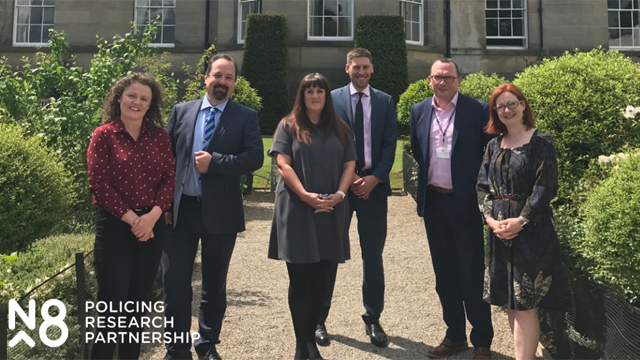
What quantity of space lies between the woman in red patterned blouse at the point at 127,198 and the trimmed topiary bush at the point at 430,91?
7332mm

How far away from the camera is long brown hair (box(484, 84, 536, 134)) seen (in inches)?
159

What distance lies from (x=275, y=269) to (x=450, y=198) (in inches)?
128

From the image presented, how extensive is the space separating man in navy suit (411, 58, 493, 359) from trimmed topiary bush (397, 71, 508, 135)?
563cm

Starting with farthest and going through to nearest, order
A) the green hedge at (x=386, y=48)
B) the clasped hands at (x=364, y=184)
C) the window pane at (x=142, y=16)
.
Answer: the window pane at (x=142, y=16) < the green hedge at (x=386, y=48) < the clasped hands at (x=364, y=184)

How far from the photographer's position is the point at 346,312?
559 centimetres

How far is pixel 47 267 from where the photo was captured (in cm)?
495

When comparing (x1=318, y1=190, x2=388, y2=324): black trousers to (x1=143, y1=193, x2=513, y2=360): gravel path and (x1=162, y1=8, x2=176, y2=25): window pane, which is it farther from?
(x1=162, y1=8, x2=176, y2=25): window pane

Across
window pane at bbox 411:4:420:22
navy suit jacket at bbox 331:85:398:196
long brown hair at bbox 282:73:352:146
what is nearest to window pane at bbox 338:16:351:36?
window pane at bbox 411:4:420:22

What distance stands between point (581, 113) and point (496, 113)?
1952 mm

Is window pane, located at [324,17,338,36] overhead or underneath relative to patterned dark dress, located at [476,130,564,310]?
overhead

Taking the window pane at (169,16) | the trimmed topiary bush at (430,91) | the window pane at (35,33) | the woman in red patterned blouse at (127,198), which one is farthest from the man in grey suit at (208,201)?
the window pane at (35,33)

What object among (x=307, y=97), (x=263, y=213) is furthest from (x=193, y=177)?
(x=263, y=213)

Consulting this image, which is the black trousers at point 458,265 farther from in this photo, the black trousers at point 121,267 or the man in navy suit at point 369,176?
the black trousers at point 121,267

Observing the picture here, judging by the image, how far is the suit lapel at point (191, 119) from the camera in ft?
14.4
